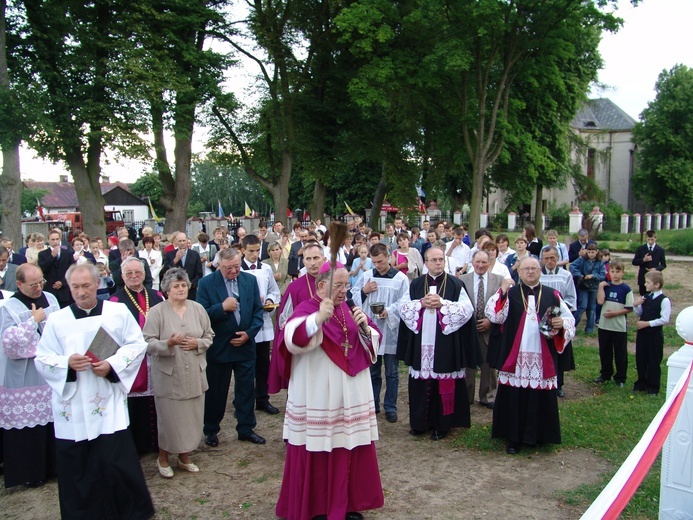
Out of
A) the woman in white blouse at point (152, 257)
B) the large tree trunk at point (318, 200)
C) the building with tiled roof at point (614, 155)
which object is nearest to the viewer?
the woman in white blouse at point (152, 257)

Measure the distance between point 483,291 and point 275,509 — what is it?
367 centimetres

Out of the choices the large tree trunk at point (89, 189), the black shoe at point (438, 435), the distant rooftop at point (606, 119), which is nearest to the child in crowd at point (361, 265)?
the black shoe at point (438, 435)

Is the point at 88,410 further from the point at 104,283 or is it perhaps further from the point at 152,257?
the point at 152,257

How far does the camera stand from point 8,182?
55.9ft

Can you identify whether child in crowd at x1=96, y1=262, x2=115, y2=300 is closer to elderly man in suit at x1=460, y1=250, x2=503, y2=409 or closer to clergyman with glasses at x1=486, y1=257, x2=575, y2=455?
elderly man in suit at x1=460, y1=250, x2=503, y2=409

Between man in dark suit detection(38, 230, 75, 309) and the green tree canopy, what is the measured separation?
4808 centimetres

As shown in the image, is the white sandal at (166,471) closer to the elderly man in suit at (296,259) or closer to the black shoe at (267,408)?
the black shoe at (267,408)

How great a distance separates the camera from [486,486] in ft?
16.8

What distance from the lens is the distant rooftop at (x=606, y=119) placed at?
5744 cm

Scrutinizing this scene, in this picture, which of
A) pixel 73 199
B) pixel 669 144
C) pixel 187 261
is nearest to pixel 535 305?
pixel 187 261

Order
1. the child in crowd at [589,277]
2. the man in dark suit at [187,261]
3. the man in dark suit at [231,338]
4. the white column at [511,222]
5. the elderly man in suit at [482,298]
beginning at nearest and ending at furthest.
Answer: the man in dark suit at [231,338] → the elderly man in suit at [482,298] → the man in dark suit at [187,261] → the child in crowd at [589,277] → the white column at [511,222]

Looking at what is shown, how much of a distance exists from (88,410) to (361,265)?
4.90 metres

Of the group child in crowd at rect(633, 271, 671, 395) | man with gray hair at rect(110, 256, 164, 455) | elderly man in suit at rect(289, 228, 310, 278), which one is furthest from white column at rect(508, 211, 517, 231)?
man with gray hair at rect(110, 256, 164, 455)

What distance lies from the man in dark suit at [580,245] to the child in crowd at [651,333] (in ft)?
11.5
